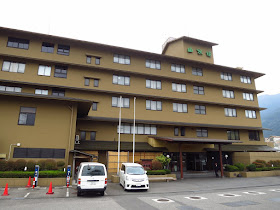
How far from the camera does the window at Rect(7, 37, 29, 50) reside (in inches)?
979

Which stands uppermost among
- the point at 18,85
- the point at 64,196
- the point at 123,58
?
the point at 123,58

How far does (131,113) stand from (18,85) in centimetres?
1489

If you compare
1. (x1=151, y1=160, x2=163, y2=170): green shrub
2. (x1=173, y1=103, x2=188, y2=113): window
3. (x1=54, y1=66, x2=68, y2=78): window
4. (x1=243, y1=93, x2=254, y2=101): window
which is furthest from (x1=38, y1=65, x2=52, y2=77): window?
(x1=243, y1=93, x2=254, y2=101): window

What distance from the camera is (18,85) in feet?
79.1

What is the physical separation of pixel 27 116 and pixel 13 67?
33.4 feet

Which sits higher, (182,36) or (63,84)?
(182,36)

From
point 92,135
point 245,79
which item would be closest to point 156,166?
point 92,135

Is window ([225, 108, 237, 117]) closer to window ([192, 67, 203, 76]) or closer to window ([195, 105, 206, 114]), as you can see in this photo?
window ([195, 105, 206, 114])

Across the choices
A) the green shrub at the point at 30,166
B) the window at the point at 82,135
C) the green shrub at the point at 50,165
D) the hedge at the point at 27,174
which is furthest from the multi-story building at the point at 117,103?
the hedge at the point at 27,174

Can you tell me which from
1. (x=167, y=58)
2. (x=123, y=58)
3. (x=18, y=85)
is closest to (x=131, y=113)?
(x=123, y=58)

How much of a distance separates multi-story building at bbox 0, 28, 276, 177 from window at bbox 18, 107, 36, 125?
0.27 ft

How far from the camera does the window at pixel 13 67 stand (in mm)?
24175

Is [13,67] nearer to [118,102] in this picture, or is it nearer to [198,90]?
[118,102]

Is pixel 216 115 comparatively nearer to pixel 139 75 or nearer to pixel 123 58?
pixel 139 75
